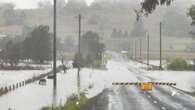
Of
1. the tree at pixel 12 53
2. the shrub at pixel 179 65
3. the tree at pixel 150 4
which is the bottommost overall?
the shrub at pixel 179 65

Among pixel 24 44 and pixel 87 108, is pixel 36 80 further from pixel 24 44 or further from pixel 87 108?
pixel 24 44

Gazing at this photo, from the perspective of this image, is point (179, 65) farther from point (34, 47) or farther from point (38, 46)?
point (34, 47)

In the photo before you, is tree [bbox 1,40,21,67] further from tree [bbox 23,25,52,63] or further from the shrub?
the shrub

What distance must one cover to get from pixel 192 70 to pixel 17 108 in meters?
96.7

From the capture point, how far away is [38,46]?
173 m

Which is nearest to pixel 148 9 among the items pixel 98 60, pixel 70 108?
pixel 70 108

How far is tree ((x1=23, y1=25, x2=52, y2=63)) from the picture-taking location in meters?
172

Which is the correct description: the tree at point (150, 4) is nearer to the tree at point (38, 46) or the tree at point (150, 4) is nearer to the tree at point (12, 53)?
the tree at point (12, 53)

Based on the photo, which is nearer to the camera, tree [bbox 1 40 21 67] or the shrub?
the shrub

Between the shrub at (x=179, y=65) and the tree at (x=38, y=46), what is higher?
the tree at (x=38, y=46)

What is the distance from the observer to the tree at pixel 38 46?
17250 centimetres

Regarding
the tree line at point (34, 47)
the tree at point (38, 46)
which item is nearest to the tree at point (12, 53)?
the tree line at point (34, 47)

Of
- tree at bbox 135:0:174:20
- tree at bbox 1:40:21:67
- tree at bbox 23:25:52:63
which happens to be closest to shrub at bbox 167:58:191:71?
tree at bbox 1:40:21:67

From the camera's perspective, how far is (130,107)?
42.9m
